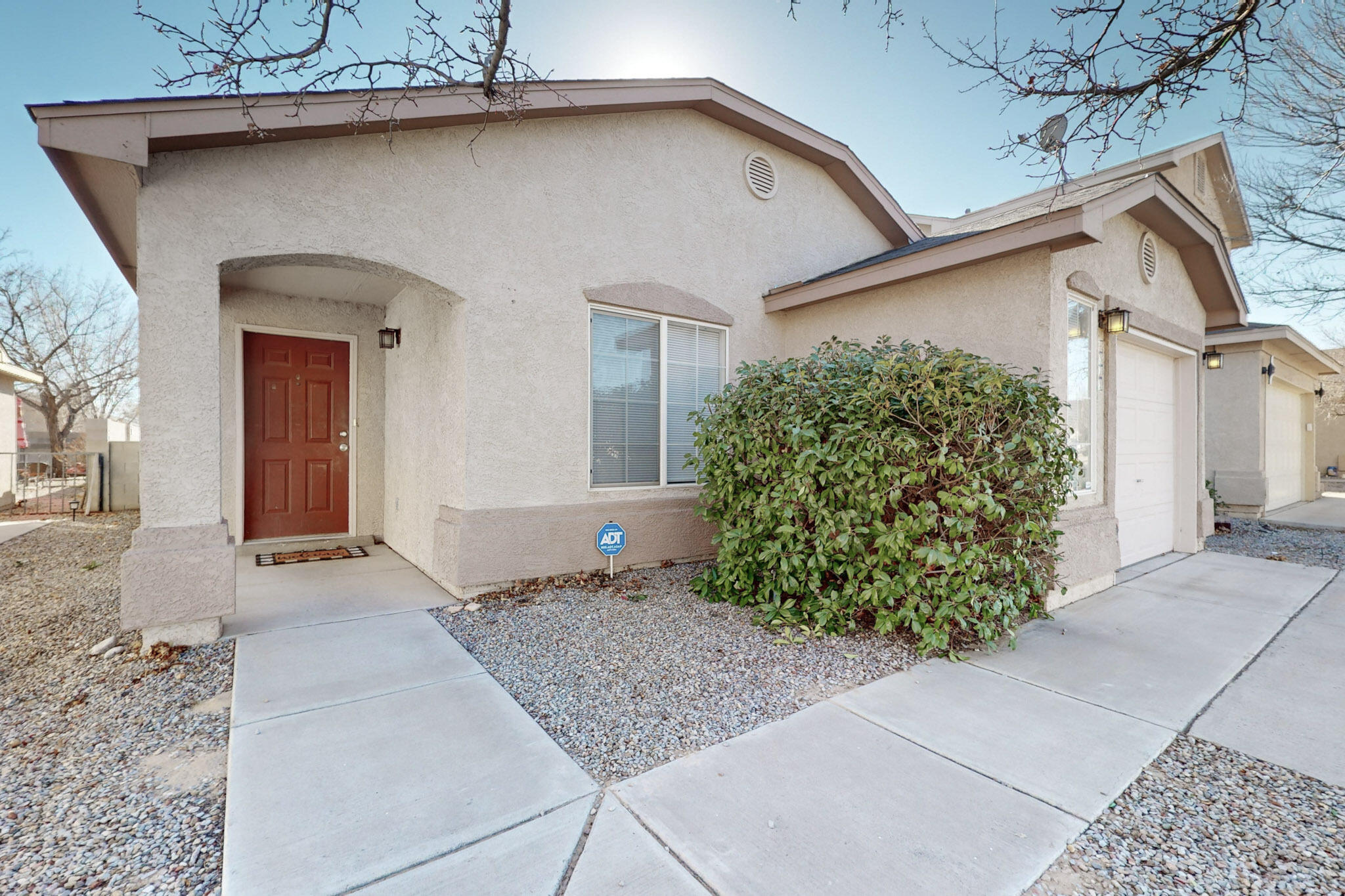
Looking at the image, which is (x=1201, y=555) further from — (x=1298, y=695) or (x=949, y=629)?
(x=949, y=629)

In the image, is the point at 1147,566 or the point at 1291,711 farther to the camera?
the point at 1147,566

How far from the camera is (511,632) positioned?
3.98 meters

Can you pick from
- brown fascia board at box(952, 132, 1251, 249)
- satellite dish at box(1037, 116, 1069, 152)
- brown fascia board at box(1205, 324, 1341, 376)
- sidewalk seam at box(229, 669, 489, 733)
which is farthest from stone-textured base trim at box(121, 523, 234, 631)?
brown fascia board at box(1205, 324, 1341, 376)

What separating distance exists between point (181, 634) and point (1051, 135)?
576 centimetres

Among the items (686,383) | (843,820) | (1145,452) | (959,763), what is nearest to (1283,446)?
(1145,452)

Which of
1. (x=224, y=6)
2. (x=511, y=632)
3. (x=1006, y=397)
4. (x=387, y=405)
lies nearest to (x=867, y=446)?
(x=1006, y=397)

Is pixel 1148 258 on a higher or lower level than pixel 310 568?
higher

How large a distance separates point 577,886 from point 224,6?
400 cm

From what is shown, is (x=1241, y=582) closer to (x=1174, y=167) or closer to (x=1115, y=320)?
(x=1115, y=320)

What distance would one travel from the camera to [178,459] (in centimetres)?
358

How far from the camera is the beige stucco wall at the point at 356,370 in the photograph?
5.90m

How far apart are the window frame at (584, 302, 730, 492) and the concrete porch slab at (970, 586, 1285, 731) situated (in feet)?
9.26

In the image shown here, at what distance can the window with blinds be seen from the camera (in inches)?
211

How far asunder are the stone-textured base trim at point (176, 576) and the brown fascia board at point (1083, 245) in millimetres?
5217
